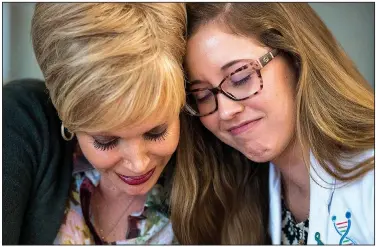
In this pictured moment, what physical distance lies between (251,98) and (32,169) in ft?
1.67

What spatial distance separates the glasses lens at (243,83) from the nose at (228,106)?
0.05ft

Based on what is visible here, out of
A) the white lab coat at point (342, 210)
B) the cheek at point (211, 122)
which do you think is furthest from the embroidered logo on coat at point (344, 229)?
the cheek at point (211, 122)

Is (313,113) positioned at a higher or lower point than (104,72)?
lower

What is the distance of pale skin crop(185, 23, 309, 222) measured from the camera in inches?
40.3

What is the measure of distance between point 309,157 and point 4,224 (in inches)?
26.7

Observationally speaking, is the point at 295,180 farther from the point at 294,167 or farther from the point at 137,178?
the point at 137,178

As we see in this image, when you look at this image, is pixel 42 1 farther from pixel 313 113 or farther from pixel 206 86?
pixel 313 113

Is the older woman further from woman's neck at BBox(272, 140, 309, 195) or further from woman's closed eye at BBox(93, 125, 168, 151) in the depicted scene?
woman's neck at BBox(272, 140, 309, 195)

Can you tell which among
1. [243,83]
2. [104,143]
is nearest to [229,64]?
[243,83]

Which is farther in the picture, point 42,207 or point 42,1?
point 42,207

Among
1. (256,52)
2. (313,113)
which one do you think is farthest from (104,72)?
(313,113)

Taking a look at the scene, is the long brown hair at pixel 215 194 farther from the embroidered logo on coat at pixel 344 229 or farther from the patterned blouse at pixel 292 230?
the embroidered logo on coat at pixel 344 229

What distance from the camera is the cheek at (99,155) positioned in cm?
106

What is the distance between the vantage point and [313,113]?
42.0 inches
